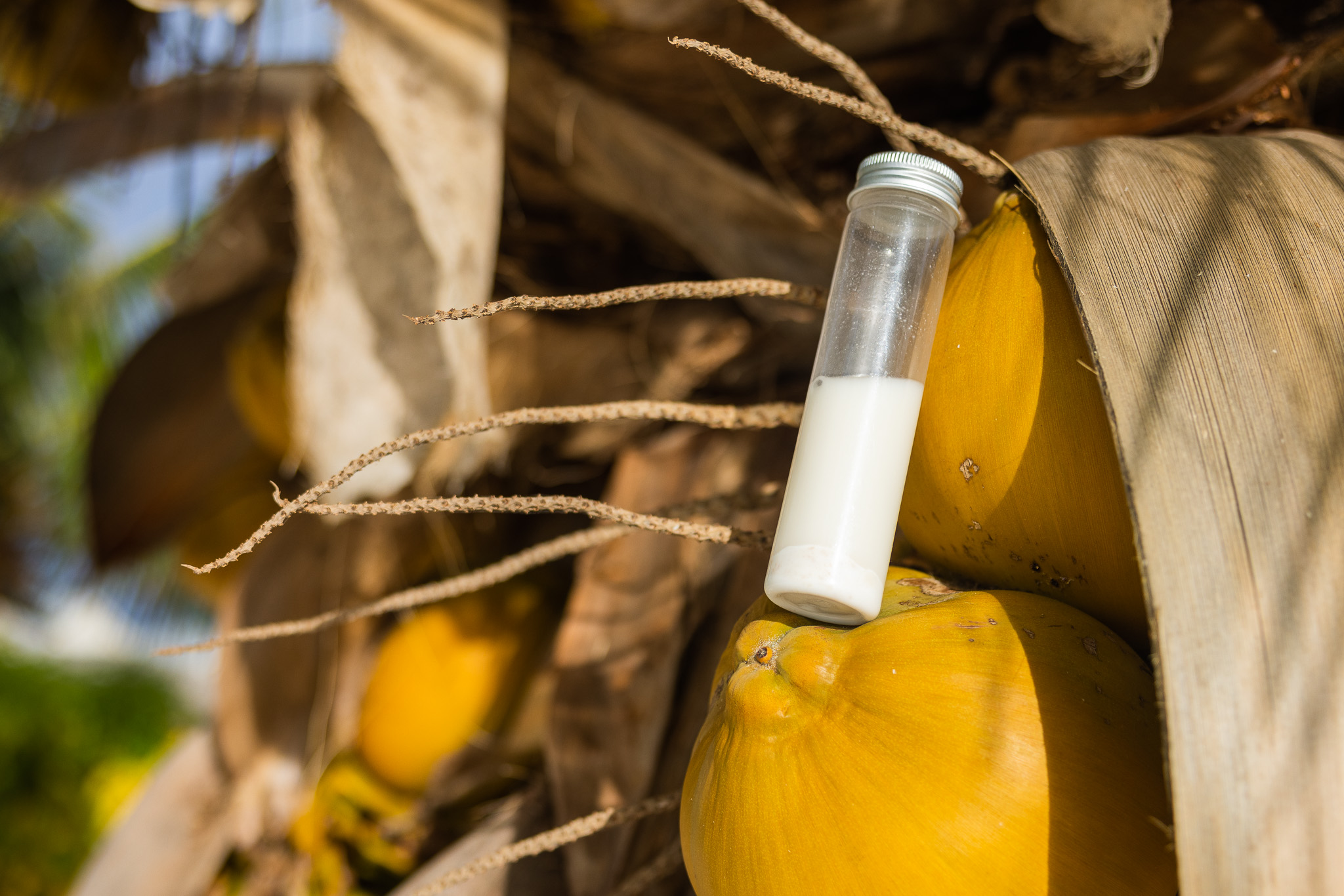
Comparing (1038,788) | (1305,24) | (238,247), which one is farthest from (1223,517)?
(238,247)

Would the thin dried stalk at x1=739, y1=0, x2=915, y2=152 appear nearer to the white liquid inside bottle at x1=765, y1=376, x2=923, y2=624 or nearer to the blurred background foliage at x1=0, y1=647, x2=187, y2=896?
the white liquid inside bottle at x1=765, y1=376, x2=923, y2=624

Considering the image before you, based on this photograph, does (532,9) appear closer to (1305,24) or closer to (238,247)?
(238,247)

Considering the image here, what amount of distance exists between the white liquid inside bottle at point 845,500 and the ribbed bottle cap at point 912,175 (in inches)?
4.2

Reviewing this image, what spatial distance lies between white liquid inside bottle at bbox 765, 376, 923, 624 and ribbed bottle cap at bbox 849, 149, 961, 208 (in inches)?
4.2

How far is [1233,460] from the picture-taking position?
0.38 meters

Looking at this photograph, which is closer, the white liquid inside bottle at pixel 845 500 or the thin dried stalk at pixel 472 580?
the white liquid inside bottle at pixel 845 500

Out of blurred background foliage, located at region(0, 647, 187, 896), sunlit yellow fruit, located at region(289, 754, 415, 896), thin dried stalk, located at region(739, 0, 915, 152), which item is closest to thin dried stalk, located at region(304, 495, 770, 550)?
thin dried stalk, located at region(739, 0, 915, 152)

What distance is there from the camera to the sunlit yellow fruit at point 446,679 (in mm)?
1022

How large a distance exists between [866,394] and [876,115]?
18 cm

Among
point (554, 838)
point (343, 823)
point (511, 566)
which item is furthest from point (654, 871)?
point (343, 823)

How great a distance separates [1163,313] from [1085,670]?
18cm

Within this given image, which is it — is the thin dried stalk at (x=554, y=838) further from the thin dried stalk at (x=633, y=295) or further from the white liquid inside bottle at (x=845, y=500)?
the thin dried stalk at (x=633, y=295)

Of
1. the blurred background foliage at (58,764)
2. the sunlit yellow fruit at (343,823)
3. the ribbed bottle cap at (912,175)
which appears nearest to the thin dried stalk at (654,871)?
the ribbed bottle cap at (912,175)

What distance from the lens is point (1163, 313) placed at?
0.41 m
